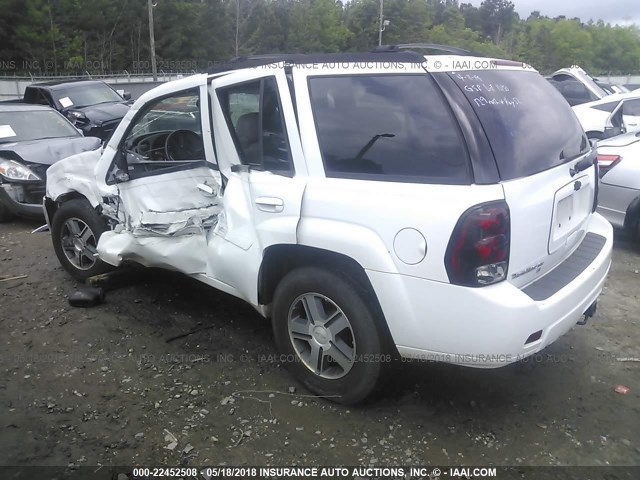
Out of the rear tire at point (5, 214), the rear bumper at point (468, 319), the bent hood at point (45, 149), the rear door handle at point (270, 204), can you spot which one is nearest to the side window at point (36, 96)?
the bent hood at point (45, 149)

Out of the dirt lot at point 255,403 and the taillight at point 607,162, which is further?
the taillight at point 607,162

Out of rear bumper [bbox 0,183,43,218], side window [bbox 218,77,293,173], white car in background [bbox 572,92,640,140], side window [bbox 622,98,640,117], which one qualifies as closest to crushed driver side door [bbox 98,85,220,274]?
side window [bbox 218,77,293,173]

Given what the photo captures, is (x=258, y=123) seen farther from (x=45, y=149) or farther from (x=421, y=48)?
(x=45, y=149)

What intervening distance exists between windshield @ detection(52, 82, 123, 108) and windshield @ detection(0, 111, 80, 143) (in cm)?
442

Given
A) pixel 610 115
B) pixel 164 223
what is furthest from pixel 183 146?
pixel 610 115

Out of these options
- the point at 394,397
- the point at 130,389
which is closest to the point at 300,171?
the point at 394,397

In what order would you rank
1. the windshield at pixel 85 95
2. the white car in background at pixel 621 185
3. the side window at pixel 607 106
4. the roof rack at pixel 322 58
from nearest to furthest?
the roof rack at pixel 322 58
the white car in background at pixel 621 185
the side window at pixel 607 106
the windshield at pixel 85 95

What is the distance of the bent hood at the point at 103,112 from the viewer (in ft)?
39.0

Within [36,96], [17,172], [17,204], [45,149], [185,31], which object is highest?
[185,31]

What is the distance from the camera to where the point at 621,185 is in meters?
5.73

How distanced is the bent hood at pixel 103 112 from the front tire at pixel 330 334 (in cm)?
977

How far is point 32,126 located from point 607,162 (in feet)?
24.9

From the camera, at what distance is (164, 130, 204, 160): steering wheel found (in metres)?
4.02

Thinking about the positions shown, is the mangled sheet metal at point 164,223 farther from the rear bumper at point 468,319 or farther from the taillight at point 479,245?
the taillight at point 479,245
